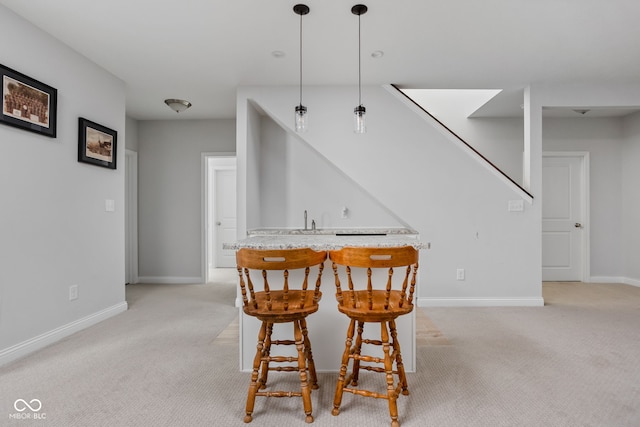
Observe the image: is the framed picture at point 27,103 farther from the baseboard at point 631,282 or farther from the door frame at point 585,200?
the baseboard at point 631,282

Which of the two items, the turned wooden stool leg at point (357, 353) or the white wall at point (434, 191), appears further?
the white wall at point (434, 191)

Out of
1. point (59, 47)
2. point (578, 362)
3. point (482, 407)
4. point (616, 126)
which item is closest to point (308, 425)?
point (482, 407)

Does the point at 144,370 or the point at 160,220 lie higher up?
the point at 160,220

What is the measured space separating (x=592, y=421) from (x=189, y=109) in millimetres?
5067

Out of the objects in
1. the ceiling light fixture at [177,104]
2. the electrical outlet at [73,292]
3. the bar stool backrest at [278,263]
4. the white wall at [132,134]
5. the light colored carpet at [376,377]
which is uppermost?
the ceiling light fixture at [177,104]

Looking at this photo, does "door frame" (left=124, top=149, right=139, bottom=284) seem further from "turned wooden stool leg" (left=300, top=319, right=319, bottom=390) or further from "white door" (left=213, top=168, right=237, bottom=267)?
"turned wooden stool leg" (left=300, top=319, right=319, bottom=390)

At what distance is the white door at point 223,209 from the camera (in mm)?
7113

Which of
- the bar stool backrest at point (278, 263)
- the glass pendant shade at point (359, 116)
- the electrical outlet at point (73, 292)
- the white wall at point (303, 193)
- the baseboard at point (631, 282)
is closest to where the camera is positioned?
the bar stool backrest at point (278, 263)

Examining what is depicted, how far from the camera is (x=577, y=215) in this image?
5.40 meters

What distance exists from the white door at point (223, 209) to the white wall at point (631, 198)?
20.9 ft

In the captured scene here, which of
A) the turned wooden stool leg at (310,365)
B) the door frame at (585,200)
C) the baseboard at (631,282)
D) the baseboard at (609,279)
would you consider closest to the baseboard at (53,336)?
the turned wooden stool leg at (310,365)

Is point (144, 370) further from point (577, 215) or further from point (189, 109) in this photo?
point (577, 215)

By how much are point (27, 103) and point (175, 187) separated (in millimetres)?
2776

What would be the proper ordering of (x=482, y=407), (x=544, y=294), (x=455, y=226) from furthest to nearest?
(x=544, y=294), (x=455, y=226), (x=482, y=407)
